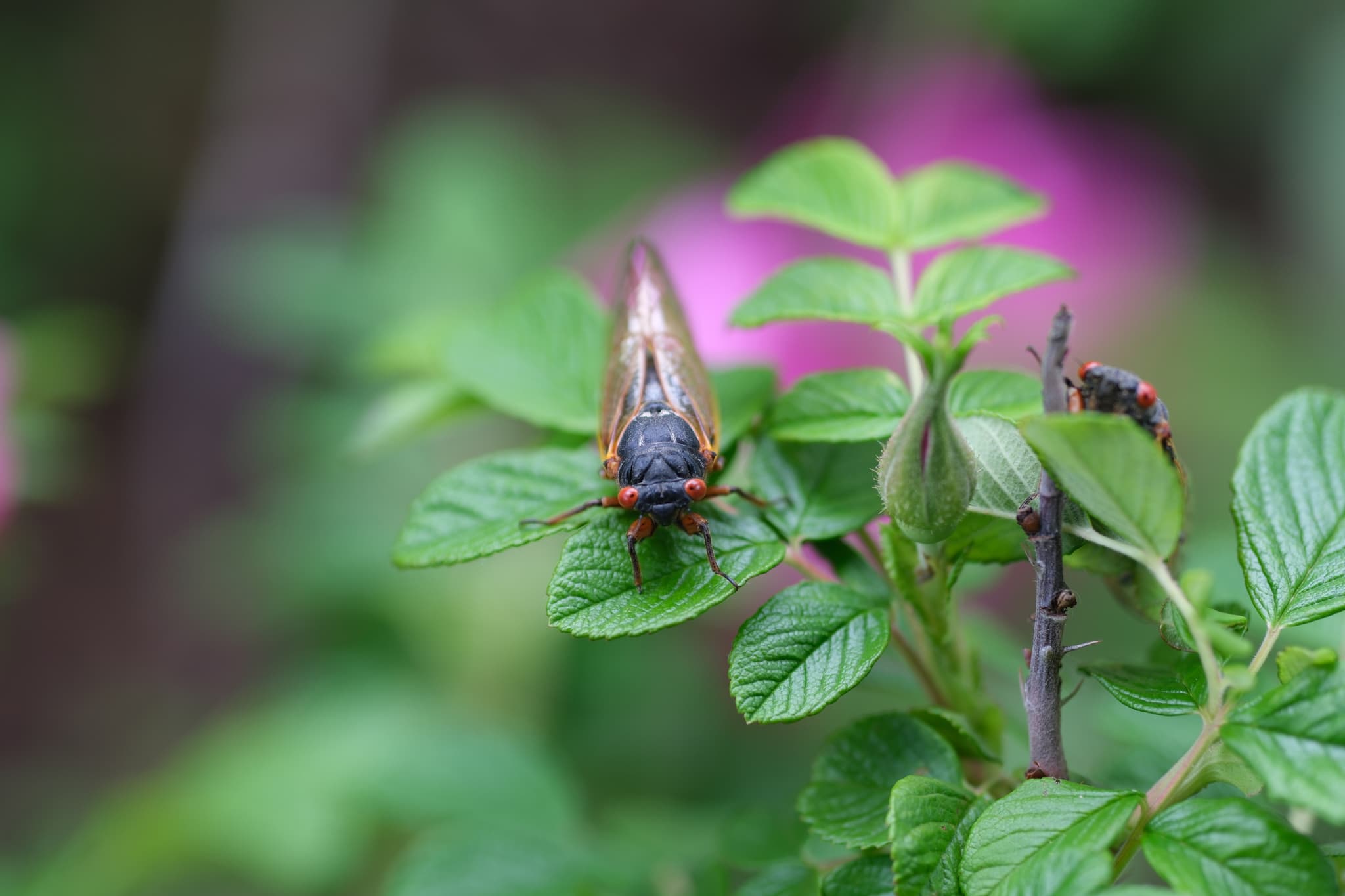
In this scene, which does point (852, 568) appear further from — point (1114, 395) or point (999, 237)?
point (999, 237)

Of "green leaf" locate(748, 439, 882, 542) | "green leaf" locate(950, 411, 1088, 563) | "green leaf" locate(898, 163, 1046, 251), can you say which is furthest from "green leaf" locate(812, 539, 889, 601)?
"green leaf" locate(898, 163, 1046, 251)

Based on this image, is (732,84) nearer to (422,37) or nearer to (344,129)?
(422,37)

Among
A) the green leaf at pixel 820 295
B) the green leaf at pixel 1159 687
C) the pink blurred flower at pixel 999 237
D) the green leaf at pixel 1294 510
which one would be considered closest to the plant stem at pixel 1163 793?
the green leaf at pixel 1159 687

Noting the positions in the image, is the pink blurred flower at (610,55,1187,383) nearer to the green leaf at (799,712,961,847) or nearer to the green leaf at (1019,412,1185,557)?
the green leaf at (799,712,961,847)

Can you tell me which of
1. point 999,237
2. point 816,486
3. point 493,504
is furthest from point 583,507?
point 999,237

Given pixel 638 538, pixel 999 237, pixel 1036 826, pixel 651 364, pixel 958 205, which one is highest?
pixel 999 237

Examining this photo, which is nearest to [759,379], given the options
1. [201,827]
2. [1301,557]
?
[1301,557]

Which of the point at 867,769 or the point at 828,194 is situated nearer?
the point at 867,769
